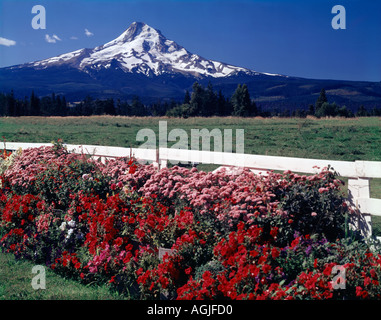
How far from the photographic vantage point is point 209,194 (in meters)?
4.55

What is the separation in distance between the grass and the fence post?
284 cm

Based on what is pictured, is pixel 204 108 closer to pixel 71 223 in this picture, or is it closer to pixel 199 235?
pixel 71 223

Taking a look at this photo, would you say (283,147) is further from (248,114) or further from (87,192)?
(248,114)

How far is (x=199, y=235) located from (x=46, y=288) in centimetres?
188

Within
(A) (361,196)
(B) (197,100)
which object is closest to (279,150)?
(A) (361,196)

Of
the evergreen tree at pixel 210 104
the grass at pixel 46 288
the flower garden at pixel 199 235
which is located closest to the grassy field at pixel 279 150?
the grass at pixel 46 288

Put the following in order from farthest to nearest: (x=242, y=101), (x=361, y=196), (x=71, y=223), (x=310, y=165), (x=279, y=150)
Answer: (x=242, y=101), (x=279, y=150), (x=71, y=223), (x=310, y=165), (x=361, y=196)

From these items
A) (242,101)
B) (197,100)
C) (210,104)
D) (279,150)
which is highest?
(197,100)

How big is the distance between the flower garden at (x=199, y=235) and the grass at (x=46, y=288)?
0.45 feet

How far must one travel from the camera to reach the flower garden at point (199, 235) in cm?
355

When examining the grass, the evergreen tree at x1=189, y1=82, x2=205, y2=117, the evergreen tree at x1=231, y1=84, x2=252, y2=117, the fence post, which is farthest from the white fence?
the evergreen tree at x1=189, y1=82, x2=205, y2=117

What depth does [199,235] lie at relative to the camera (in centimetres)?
431

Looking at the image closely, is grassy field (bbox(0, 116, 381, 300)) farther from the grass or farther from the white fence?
the white fence
